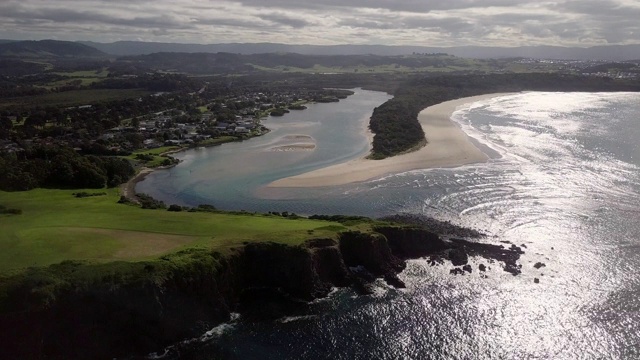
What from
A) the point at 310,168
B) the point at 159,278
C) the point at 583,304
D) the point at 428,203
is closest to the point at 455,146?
the point at 310,168

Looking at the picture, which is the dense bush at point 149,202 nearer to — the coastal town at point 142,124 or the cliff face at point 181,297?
the cliff face at point 181,297

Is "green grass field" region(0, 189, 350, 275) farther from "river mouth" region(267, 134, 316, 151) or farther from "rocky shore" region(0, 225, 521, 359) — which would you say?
"river mouth" region(267, 134, 316, 151)

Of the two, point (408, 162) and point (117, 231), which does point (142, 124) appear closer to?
point (408, 162)

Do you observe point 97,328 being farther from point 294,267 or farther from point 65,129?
point 65,129

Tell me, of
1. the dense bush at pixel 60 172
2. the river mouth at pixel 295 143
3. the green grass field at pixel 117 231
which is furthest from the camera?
the river mouth at pixel 295 143

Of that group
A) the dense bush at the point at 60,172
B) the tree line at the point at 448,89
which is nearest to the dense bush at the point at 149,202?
the dense bush at the point at 60,172

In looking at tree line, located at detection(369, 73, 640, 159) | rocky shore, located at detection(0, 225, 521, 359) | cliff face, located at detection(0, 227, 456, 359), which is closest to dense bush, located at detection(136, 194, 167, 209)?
rocky shore, located at detection(0, 225, 521, 359)
